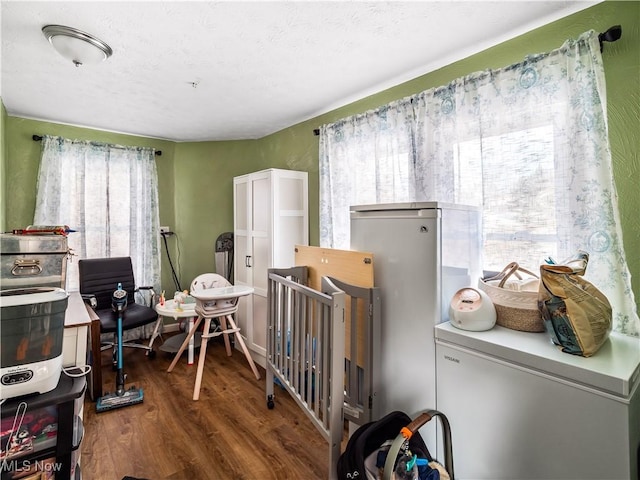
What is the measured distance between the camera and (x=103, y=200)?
138 inches

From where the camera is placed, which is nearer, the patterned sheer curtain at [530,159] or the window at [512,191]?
the patterned sheer curtain at [530,159]

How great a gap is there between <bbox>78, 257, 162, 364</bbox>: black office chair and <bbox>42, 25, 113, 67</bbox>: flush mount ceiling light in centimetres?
204

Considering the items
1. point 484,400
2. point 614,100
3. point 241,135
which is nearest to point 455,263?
point 484,400

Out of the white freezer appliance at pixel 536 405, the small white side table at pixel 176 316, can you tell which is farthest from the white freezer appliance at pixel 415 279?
the small white side table at pixel 176 316

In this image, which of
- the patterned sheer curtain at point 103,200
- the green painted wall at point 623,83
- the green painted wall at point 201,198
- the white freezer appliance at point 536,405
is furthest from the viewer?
the green painted wall at point 201,198

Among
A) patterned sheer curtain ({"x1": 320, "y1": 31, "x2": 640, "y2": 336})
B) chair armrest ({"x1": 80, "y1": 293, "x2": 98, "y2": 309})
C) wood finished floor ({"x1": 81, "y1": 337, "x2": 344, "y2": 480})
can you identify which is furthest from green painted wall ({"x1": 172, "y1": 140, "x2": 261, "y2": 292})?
patterned sheer curtain ({"x1": 320, "y1": 31, "x2": 640, "y2": 336})

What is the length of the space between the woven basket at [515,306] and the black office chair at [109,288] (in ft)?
9.71

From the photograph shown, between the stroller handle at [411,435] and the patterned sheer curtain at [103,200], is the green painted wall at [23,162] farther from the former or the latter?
the stroller handle at [411,435]

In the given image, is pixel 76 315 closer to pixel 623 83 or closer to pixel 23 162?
pixel 23 162

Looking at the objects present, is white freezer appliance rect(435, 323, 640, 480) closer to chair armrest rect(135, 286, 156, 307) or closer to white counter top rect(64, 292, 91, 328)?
white counter top rect(64, 292, 91, 328)

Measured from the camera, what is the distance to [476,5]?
5.08ft

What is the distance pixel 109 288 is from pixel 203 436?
2024mm

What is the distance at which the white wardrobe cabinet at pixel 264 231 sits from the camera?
119 inches

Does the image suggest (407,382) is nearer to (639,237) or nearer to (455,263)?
(455,263)
